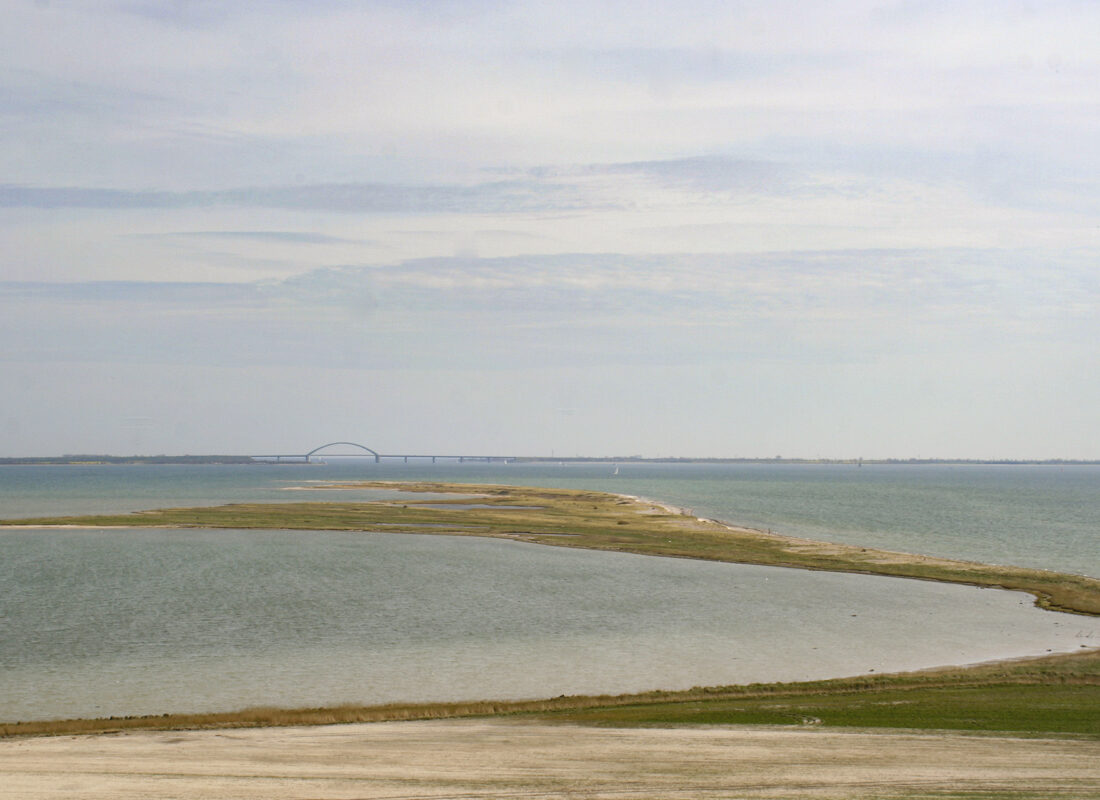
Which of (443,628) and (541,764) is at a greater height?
(541,764)

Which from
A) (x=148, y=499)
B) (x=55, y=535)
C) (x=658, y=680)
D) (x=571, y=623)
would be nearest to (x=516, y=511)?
(x=55, y=535)

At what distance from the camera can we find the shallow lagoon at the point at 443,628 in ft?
126

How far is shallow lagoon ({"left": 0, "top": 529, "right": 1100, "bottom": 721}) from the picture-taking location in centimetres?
3828

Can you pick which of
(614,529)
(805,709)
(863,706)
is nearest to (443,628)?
(805,709)

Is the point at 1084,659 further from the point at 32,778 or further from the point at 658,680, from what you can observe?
the point at 32,778

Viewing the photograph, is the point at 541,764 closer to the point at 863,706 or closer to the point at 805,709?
the point at 805,709

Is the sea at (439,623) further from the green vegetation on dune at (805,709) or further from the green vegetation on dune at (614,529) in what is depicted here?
the green vegetation on dune at (614,529)

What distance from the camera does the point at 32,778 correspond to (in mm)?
24609

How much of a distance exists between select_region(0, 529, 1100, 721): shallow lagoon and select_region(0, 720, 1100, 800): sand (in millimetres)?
6574

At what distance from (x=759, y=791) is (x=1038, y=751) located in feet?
29.9

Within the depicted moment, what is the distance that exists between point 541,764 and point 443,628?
24.7m

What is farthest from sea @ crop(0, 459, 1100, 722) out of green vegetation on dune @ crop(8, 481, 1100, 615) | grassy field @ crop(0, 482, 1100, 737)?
green vegetation on dune @ crop(8, 481, 1100, 615)

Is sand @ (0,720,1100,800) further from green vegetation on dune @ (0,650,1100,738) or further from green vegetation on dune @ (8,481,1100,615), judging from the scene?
green vegetation on dune @ (8,481,1100,615)

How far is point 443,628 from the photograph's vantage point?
167 feet
